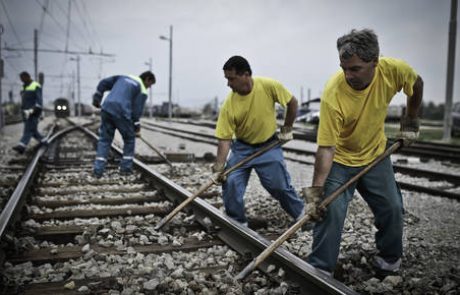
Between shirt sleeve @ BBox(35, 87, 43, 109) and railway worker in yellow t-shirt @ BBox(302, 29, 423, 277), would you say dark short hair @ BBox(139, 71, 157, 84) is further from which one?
railway worker in yellow t-shirt @ BBox(302, 29, 423, 277)

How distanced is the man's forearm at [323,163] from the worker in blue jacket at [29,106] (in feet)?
31.2

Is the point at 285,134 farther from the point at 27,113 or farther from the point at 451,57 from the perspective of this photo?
the point at 451,57

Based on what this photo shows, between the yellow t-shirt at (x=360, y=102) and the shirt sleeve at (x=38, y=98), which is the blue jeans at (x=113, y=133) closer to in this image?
the shirt sleeve at (x=38, y=98)

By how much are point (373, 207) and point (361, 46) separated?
1.17 metres

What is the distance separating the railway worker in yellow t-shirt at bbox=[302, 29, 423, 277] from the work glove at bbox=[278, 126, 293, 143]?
1.17 meters

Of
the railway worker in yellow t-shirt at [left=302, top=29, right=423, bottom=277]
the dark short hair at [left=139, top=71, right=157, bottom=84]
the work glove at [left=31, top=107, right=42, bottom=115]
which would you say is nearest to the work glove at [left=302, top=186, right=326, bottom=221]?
the railway worker in yellow t-shirt at [left=302, top=29, right=423, bottom=277]

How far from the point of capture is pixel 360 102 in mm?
2869

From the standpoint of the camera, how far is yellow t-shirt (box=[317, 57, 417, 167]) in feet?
9.28

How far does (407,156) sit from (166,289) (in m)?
9.90

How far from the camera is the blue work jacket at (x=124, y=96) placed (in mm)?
7223

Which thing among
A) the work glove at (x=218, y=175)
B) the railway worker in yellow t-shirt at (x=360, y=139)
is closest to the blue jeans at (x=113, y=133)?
the work glove at (x=218, y=175)

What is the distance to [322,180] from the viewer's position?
2.88 m

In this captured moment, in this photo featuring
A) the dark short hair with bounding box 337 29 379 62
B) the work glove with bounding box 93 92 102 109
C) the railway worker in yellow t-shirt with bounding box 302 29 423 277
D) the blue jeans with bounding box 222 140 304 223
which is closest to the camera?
the dark short hair with bounding box 337 29 379 62

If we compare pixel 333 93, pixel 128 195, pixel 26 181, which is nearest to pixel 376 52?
pixel 333 93
